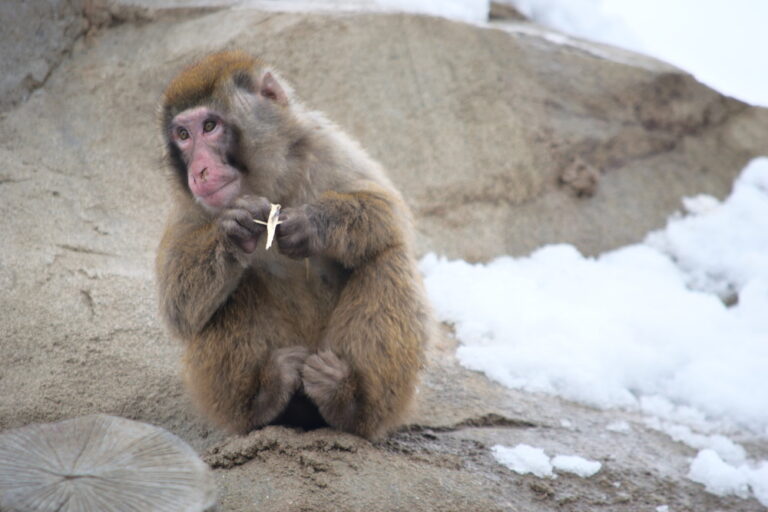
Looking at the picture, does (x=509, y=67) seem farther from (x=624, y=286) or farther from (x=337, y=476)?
(x=337, y=476)

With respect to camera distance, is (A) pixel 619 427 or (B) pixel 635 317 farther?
(B) pixel 635 317

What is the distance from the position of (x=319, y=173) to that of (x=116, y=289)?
1.37 m

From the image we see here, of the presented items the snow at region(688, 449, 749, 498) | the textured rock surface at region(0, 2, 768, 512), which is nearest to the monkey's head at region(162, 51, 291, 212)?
the textured rock surface at region(0, 2, 768, 512)

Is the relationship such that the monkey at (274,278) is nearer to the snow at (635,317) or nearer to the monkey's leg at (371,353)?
the monkey's leg at (371,353)

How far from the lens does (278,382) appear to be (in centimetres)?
345

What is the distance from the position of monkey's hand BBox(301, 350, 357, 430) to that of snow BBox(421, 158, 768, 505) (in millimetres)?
1238

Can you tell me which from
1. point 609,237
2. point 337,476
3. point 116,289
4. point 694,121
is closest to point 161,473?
point 337,476

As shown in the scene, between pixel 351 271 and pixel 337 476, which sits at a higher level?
pixel 351 271

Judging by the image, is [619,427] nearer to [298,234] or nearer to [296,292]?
[296,292]

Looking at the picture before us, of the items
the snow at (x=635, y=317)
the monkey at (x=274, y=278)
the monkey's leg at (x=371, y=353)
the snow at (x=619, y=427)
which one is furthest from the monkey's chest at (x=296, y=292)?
the snow at (x=619, y=427)

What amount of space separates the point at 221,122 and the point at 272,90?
361 mm

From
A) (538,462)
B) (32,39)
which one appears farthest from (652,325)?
(32,39)

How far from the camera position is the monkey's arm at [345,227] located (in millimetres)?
3400

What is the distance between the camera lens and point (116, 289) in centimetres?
451
